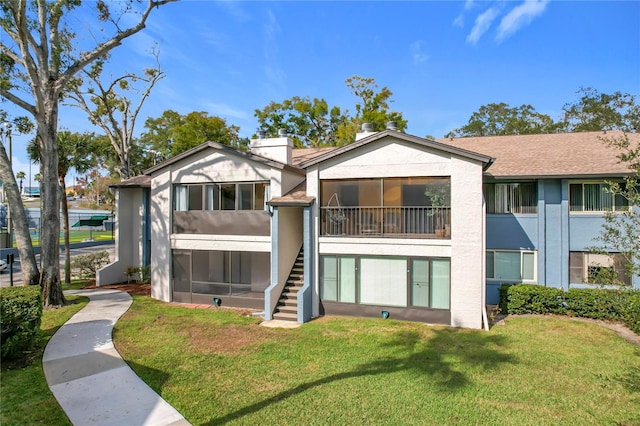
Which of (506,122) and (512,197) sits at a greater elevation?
(506,122)

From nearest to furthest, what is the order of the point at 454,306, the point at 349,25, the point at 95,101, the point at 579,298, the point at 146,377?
the point at 146,377, the point at 454,306, the point at 579,298, the point at 349,25, the point at 95,101

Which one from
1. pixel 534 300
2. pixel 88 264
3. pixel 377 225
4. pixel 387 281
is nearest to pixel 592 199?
pixel 534 300

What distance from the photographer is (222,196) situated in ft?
51.0

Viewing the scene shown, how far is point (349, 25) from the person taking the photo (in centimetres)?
1520

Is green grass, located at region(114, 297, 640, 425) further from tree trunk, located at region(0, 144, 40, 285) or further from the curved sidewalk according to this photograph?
tree trunk, located at region(0, 144, 40, 285)

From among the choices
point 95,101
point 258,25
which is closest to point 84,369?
point 258,25

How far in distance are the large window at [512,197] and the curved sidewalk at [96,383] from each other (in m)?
14.1

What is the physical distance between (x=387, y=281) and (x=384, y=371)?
4.85 m

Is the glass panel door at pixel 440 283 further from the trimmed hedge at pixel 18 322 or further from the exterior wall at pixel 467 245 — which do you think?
the trimmed hedge at pixel 18 322

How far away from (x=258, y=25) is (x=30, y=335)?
13.5 metres

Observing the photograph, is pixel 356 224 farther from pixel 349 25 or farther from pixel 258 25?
pixel 258 25

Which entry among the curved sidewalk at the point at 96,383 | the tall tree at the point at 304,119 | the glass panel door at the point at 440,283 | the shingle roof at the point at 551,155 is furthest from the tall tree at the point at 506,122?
the curved sidewalk at the point at 96,383

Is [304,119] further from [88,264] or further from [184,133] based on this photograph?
[88,264]

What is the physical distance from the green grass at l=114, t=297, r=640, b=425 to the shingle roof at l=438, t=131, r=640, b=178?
19.0 ft
